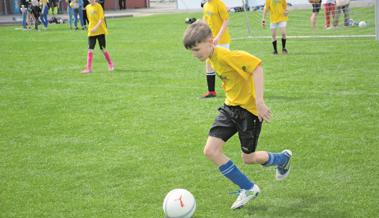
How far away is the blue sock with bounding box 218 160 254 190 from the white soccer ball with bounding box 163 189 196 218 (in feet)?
1.56

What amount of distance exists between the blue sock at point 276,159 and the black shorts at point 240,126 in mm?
364

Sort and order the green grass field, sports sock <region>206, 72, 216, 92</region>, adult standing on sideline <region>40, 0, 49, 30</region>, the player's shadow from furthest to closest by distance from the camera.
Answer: adult standing on sideline <region>40, 0, 49, 30</region>
sports sock <region>206, 72, 216, 92</region>
the green grass field
the player's shadow

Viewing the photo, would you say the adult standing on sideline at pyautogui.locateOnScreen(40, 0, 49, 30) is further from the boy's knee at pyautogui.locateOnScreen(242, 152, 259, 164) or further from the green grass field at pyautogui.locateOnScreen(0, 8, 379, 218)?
the boy's knee at pyautogui.locateOnScreen(242, 152, 259, 164)

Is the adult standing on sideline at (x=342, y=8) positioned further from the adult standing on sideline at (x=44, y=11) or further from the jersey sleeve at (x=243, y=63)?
the jersey sleeve at (x=243, y=63)

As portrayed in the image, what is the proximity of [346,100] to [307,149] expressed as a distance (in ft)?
9.96

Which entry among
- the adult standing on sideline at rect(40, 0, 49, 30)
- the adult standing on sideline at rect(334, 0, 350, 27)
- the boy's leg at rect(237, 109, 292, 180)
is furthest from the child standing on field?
the boy's leg at rect(237, 109, 292, 180)

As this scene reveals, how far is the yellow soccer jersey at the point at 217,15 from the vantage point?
1122 cm

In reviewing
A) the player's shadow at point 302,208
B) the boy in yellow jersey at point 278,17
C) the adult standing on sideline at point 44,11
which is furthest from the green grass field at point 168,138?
the adult standing on sideline at point 44,11

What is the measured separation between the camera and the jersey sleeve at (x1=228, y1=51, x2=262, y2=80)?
553cm

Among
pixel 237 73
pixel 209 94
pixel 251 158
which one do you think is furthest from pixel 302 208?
pixel 209 94

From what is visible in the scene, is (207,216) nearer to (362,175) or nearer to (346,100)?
(362,175)

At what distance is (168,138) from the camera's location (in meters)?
8.45

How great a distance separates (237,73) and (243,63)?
153 mm

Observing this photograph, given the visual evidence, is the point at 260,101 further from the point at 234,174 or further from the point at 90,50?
the point at 90,50
